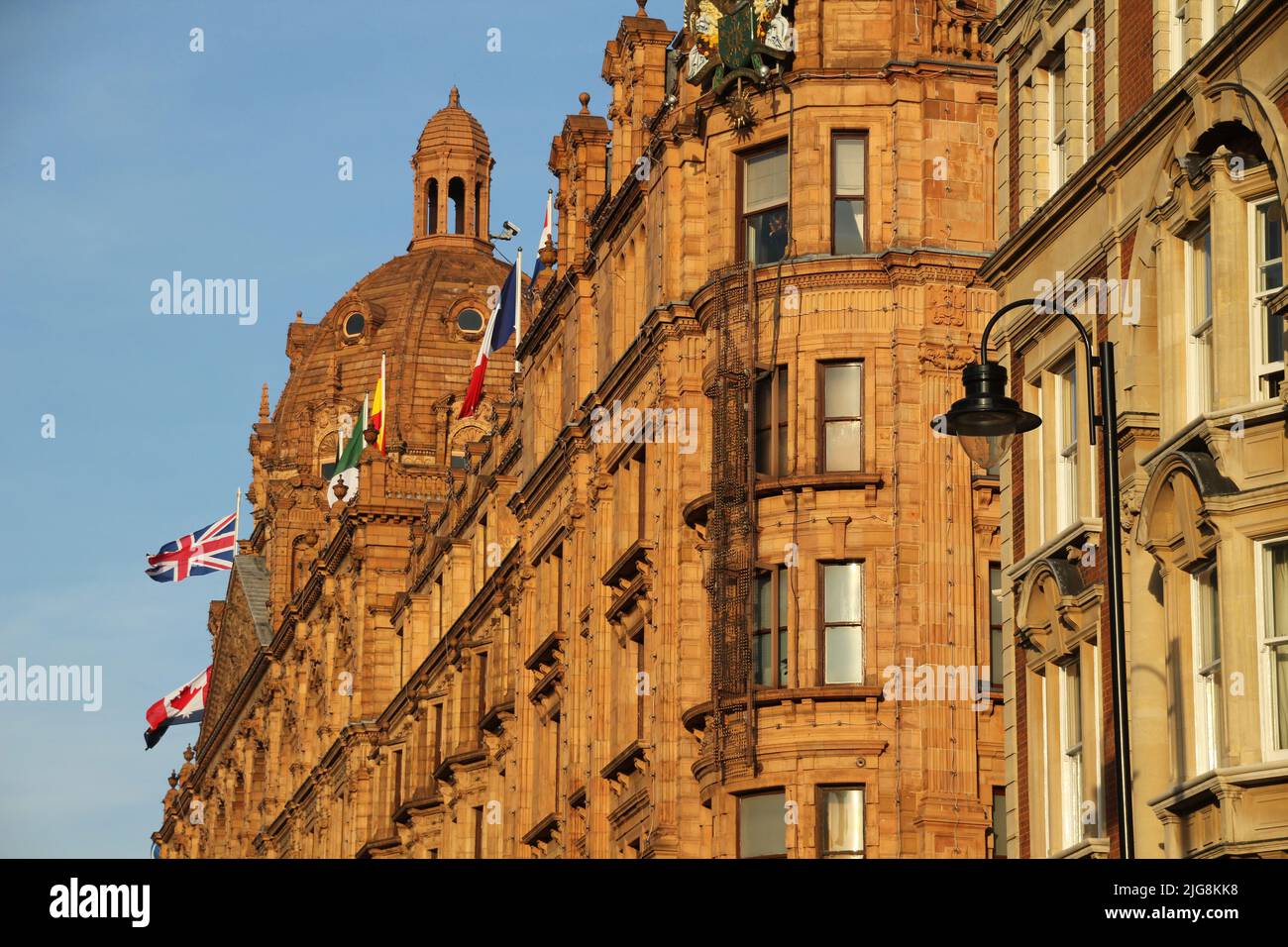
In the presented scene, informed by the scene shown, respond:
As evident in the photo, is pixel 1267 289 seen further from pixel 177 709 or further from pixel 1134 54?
pixel 177 709

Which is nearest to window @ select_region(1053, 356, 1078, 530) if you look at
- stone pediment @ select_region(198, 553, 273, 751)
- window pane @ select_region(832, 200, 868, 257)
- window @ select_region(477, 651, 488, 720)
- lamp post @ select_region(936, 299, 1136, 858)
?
lamp post @ select_region(936, 299, 1136, 858)

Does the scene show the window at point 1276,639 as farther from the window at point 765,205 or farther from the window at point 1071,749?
the window at point 765,205

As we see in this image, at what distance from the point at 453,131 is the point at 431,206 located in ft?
15.7

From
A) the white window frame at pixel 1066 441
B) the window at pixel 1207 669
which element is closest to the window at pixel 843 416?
the white window frame at pixel 1066 441

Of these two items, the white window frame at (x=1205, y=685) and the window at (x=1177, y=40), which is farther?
the window at (x=1177, y=40)

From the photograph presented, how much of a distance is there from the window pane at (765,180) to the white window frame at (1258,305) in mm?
21538

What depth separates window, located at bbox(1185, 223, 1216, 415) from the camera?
3444cm

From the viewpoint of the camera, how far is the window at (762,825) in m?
51.0

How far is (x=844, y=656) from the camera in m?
51.6

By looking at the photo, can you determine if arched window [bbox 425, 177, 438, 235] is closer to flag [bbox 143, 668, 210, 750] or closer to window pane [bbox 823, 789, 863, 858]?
flag [bbox 143, 668, 210, 750]
